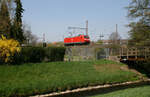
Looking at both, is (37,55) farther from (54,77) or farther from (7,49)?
(54,77)

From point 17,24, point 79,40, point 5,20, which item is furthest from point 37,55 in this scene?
point 79,40

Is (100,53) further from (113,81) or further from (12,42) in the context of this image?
(12,42)

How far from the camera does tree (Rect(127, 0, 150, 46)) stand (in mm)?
21078

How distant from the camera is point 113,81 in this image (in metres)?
21.6

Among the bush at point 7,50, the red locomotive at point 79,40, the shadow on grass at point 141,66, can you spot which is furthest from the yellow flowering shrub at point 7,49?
the red locomotive at point 79,40

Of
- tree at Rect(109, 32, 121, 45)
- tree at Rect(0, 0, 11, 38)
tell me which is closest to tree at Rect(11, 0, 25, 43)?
tree at Rect(0, 0, 11, 38)

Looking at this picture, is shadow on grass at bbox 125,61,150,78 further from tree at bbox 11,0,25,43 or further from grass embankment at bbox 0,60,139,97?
tree at bbox 11,0,25,43

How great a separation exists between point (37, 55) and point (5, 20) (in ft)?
31.6

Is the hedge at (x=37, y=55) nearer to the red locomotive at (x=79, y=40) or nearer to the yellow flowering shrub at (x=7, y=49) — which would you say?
the yellow flowering shrub at (x=7, y=49)

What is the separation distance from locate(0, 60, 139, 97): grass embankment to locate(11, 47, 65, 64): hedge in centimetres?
148

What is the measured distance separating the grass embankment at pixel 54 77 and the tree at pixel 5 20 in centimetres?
1052

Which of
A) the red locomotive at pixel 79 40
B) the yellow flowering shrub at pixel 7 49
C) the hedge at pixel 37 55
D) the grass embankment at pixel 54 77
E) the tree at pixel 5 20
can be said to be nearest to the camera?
the grass embankment at pixel 54 77

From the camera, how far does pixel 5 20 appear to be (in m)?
28.4

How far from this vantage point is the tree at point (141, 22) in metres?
21.1
